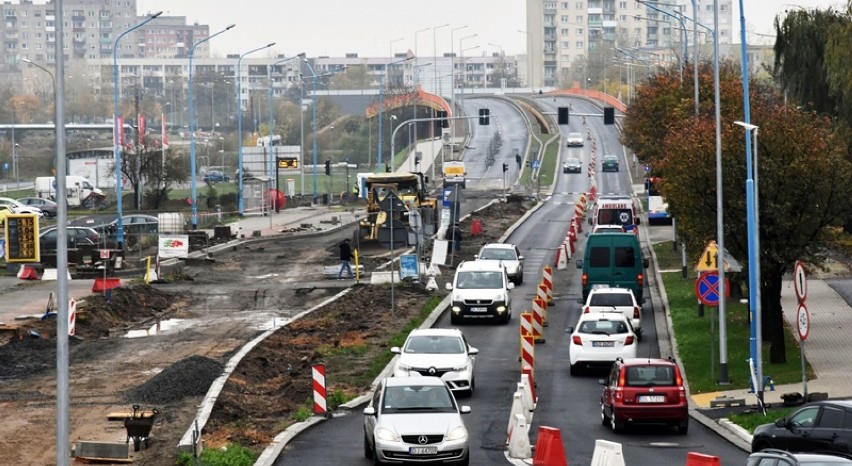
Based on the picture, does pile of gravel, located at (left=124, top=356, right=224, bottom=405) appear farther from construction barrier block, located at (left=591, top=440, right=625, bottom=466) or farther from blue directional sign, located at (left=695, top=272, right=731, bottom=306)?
construction barrier block, located at (left=591, top=440, right=625, bottom=466)

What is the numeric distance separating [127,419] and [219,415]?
300 cm

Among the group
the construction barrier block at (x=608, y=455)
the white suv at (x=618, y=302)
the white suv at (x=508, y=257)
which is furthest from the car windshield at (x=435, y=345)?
the white suv at (x=508, y=257)

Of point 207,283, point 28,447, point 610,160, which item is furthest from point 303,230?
point 28,447

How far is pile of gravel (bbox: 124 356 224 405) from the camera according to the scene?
29.6 meters

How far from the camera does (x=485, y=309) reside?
42.2 m

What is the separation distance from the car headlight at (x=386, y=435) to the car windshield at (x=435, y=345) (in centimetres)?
892

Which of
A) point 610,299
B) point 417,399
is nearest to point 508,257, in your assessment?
point 610,299

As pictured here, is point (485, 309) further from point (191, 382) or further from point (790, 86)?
point (790, 86)

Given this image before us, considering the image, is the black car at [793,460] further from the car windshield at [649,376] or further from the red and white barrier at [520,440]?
the car windshield at [649,376]

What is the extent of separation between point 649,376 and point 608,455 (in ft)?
26.3

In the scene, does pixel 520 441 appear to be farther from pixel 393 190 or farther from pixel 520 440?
pixel 393 190

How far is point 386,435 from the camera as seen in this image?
21.4 meters

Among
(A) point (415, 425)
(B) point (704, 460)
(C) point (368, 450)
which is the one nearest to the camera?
(B) point (704, 460)

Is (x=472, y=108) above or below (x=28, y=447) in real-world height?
above
